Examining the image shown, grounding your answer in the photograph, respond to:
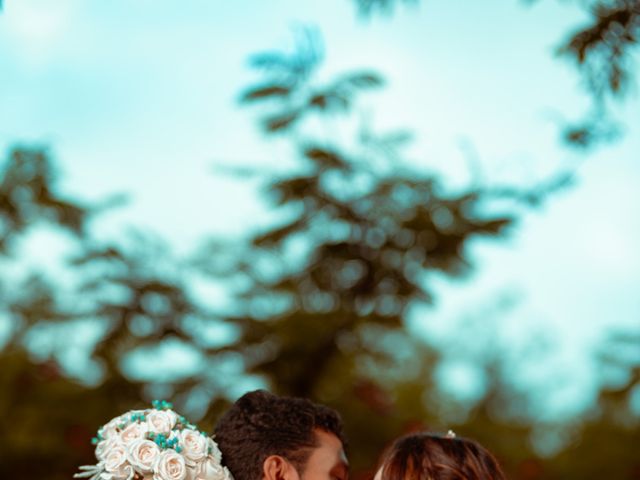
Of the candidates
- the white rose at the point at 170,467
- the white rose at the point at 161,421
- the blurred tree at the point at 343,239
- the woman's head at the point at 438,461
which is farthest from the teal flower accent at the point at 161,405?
the blurred tree at the point at 343,239

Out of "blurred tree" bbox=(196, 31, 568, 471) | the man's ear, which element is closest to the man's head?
the man's ear

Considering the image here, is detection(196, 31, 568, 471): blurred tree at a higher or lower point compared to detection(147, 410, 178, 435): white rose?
higher

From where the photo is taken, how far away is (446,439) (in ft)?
11.7

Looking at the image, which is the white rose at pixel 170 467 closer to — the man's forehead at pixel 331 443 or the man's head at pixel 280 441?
the man's head at pixel 280 441

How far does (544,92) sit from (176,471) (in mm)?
7070

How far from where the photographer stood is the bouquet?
3.78 metres

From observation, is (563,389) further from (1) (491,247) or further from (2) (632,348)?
(1) (491,247)

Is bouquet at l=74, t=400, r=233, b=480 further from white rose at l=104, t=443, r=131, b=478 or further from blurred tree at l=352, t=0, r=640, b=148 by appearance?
blurred tree at l=352, t=0, r=640, b=148

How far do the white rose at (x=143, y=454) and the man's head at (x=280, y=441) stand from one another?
13.2 inches

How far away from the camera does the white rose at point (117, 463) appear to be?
3801mm

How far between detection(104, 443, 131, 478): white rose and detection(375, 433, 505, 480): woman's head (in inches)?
40.2

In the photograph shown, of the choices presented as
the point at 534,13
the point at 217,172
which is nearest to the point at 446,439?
the point at 534,13

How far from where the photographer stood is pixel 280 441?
3896 mm

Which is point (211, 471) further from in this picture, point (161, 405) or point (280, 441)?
point (161, 405)
